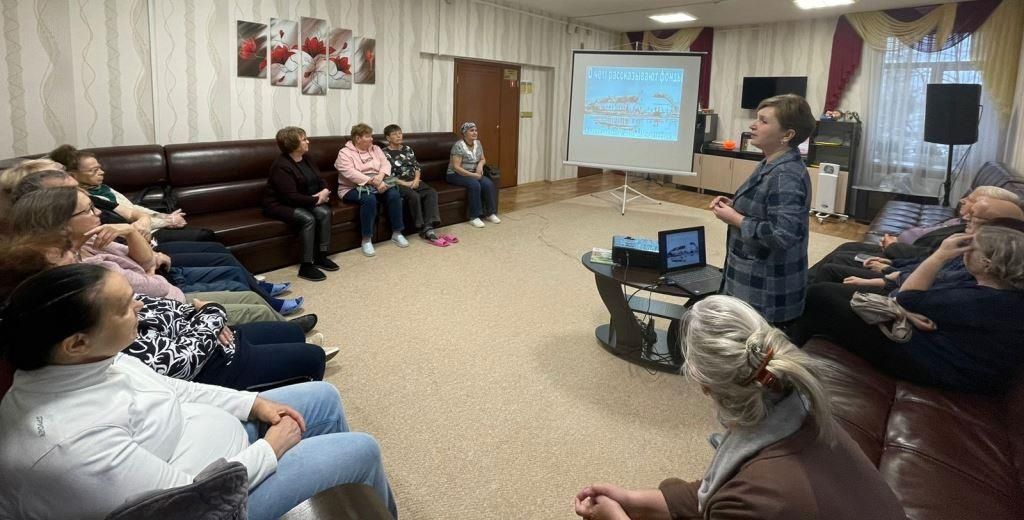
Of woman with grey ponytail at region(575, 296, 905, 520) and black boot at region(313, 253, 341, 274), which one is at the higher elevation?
woman with grey ponytail at region(575, 296, 905, 520)

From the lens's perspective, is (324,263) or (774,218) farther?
(324,263)

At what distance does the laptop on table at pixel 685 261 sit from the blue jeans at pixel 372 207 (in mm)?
2739

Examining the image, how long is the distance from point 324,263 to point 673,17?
5.94 meters

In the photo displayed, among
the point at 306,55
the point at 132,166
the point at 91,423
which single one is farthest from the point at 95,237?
the point at 306,55

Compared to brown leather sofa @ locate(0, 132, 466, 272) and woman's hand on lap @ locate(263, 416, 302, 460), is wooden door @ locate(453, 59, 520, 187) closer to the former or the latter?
brown leather sofa @ locate(0, 132, 466, 272)

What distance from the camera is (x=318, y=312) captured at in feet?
11.7

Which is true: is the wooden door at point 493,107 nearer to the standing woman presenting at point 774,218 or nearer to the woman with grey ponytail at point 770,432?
the standing woman presenting at point 774,218

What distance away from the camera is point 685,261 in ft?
9.77

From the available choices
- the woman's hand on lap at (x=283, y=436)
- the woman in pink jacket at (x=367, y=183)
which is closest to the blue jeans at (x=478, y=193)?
the woman in pink jacket at (x=367, y=183)

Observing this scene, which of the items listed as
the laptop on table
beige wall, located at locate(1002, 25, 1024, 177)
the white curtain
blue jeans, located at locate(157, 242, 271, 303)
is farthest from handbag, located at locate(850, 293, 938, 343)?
the white curtain

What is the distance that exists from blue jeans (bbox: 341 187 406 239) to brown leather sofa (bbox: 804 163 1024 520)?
11.8 feet

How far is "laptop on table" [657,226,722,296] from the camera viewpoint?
278 cm

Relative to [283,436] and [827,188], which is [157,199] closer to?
[283,436]

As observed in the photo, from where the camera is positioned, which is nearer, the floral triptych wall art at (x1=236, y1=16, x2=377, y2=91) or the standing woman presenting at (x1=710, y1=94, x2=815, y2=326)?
the standing woman presenting at (x1=710, y1=94, x2=815, y2=326)
